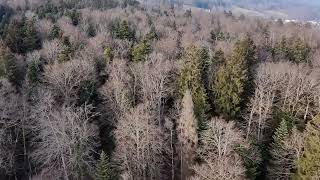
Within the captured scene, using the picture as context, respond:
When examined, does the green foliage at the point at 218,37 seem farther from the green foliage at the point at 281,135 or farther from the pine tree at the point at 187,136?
the pine tree at the point at 187,136

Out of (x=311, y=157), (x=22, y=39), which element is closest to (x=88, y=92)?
(x=22, y=39)

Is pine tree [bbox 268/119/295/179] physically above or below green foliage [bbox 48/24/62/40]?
below

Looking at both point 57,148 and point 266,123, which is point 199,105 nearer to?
point 266,123

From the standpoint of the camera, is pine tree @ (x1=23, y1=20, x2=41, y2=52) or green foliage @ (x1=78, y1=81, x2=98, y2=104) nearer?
green foliage @ (x1=78, y1=81, x2=98, y2=104)

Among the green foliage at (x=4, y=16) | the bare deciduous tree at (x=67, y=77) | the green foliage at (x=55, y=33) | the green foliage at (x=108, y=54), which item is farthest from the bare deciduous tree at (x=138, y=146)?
the green foliage at (x=4, y=16)

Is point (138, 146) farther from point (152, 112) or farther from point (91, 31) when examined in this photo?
point (91, 31)

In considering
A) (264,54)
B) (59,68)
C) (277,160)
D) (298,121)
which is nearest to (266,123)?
(298,121)

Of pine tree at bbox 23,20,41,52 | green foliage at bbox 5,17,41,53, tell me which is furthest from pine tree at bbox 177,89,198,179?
green foliage at bbox 5,17,41,53

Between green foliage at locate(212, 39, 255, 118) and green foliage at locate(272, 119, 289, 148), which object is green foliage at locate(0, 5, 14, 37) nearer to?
green foliage at locate(212, 39, 255, 118)
